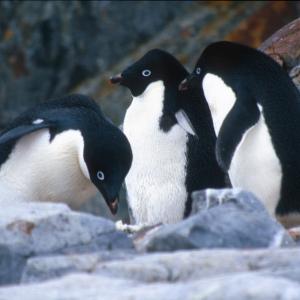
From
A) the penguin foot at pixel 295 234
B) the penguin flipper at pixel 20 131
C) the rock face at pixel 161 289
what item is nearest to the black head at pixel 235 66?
the penguin flipper at pixel 20 131

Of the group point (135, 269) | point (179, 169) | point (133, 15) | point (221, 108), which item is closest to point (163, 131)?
point (179, 169)

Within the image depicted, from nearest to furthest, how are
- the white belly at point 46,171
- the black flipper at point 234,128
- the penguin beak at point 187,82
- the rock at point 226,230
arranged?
the rock at point 226,230, the white belly at point 46,171, the black flipper at point 234,128, the penguin beak at point 187,82

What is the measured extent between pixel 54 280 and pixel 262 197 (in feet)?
Answer: 8.62

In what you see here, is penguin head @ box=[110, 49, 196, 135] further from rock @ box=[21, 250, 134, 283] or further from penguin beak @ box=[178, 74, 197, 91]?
rock @ box=[21, 250, 134, 283]

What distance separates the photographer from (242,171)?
21.4 ft

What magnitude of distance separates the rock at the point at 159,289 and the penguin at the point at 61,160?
204cm

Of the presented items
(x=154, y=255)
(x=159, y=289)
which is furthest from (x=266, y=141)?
(x=159, y=289)

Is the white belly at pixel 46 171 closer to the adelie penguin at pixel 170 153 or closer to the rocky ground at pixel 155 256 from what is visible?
the adelie penguin at pixel 170 153

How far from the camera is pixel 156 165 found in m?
7.42

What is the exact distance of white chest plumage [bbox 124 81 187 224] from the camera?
7.39 meters

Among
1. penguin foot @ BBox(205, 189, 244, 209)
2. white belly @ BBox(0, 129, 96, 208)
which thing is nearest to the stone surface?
penguin foot @ BBox(205, 189, 244, 209)

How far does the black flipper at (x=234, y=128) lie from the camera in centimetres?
642

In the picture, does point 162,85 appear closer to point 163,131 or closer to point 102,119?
point 163,131

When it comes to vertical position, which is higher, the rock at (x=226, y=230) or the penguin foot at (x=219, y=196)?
the penguin foot at (x=219, y=196)
